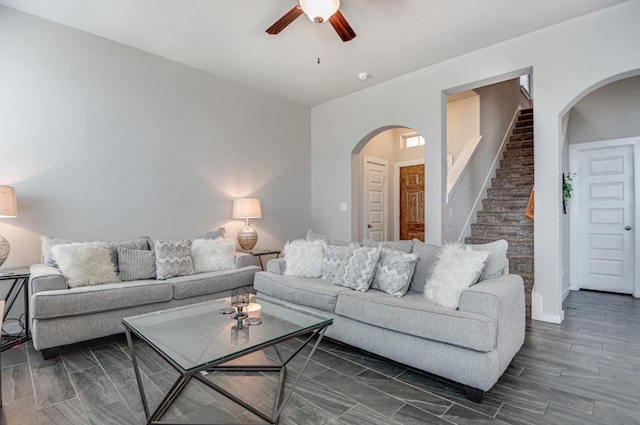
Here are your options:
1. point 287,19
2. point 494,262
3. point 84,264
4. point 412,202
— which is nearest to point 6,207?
point 84,264

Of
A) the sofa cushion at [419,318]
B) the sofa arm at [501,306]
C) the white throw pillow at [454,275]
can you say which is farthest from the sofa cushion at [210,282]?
the sofa arm at [501,306]

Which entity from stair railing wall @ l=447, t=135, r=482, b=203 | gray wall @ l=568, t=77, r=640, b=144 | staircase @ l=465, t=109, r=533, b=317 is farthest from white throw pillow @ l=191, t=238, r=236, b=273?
gray wall @ l=568, t=77, r=640, b=144

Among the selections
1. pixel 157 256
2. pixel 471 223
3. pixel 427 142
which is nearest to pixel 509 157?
pixel 471 223

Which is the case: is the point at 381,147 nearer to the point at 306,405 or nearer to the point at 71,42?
the point at 71,42

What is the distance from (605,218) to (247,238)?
503cm

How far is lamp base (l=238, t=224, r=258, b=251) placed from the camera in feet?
15.4

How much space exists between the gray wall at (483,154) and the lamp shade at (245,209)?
253 centimetres

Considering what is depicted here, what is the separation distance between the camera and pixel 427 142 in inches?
175

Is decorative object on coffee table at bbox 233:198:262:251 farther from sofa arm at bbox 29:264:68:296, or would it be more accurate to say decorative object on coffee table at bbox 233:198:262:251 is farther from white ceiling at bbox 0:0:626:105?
sofa arm at bbox 29:264:68:296

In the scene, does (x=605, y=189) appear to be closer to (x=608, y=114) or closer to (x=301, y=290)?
(x=608, y=114)

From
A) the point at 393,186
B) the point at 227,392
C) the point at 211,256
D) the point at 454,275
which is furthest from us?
the point at 393,186

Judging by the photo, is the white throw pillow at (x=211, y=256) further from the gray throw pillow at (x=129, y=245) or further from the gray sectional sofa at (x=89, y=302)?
the gray throw pillow at (x=129, y=245)

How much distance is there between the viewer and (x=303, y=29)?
350 centimetres

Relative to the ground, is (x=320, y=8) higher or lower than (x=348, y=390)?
higher
